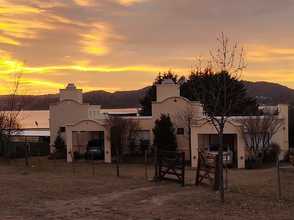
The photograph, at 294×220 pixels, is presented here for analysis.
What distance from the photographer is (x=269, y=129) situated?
4241cm

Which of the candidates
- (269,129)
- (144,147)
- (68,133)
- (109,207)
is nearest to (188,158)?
(144,147)

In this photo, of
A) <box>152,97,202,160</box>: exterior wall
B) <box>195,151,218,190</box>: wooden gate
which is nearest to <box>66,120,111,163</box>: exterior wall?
<box>152,97,202,160</box>: exterior wall

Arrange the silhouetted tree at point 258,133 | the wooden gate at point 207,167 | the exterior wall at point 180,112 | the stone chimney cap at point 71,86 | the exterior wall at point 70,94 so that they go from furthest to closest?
the stone chimney cap at point 71,86
the exterior wall at point 70,94
the exterior wall at point 180,112
the silhouetted tree at point 258,133
the wooden gate at point 207,167

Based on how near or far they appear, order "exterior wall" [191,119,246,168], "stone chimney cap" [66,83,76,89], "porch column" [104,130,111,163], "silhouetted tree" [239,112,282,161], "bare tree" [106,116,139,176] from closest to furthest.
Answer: "exterior wall" [191,119,246,168]
"silhouetted tree" [239,112,282,161]
"porch column" [104,130,111,163]
"bare tree" [106,116,139,176]
"stone chimney cap" [66,83,76,89]

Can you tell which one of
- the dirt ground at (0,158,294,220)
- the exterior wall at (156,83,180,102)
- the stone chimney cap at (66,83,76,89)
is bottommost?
the dirt ground at (0,158,294,220)

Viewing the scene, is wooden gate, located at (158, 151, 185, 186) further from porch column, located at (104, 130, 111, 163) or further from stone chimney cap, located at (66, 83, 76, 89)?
stone chimney cap, located at (66, 83, 76, 89)

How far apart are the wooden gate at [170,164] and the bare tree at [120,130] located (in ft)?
69.8

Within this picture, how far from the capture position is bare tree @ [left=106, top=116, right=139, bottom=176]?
44.7 metres

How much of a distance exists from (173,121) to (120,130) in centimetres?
460

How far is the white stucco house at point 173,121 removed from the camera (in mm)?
41094

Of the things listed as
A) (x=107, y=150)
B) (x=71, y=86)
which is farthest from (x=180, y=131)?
(x=71, y=86)

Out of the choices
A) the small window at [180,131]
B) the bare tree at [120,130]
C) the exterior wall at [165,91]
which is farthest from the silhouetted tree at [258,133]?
the bare tree at [120,130]

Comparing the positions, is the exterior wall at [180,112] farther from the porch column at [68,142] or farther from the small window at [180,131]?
the porch column at [68,142]

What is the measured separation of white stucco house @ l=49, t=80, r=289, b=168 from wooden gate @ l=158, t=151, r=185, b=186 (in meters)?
17.9
